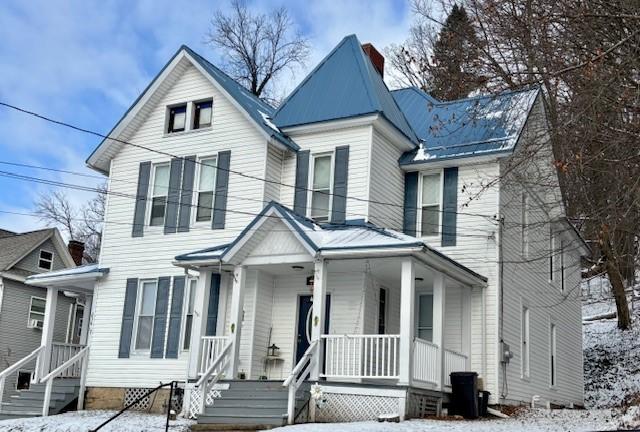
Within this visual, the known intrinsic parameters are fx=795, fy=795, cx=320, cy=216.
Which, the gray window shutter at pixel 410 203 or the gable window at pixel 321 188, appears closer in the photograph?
the gable window at pixel 321 188

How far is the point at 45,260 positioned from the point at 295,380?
73.8ft

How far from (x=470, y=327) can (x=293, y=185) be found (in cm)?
532

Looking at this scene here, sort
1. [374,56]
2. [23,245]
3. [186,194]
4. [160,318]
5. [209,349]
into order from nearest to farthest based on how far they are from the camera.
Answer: [209,349] < [160,318] < [186,194] < [374,56] < [23,245]

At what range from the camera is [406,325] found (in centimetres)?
1502

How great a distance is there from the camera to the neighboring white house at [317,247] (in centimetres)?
1605

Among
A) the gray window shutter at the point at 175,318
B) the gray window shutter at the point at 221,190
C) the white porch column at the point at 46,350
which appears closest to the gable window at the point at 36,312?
the white porch column at the point at 46,350

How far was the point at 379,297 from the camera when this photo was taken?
59.0 feet

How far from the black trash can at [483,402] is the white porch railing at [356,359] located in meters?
1.94

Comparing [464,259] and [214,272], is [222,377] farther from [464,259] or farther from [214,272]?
[464,259]

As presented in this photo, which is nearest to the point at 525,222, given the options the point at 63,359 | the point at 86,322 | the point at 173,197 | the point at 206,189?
the point at 206,189

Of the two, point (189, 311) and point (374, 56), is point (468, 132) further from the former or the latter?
point (189, 311)

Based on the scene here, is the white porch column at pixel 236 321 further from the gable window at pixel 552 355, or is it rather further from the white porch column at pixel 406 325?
the gable window at pixel 552 355

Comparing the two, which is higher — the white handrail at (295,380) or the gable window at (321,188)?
the gable window at (321,188)

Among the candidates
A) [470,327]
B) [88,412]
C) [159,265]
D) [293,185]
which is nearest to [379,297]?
[470,327]
